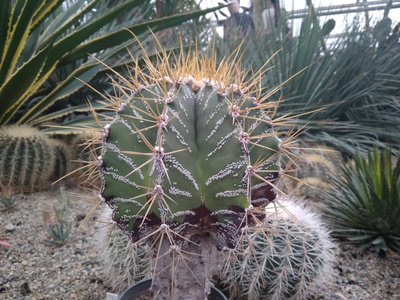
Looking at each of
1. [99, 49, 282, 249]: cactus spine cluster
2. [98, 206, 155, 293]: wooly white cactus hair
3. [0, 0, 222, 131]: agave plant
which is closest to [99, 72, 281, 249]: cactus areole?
[99, 49, 282, 249]: cactus spine cluster

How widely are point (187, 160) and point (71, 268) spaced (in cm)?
145

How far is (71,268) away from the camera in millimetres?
2230

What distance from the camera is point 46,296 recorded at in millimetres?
1930

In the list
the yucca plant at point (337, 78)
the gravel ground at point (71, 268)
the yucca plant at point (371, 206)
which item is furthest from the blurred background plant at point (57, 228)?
the yucca plant at point (337, 78)

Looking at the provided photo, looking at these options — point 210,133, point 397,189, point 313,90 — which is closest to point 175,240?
point 210,133

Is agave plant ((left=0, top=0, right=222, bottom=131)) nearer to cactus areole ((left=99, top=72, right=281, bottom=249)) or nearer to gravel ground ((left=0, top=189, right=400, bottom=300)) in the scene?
gravel ground ((left=0, top=189, right=400, bottom=300))

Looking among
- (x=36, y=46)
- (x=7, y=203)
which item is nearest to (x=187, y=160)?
(x=7, y=203)

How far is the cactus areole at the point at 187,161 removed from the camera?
112 centimetres

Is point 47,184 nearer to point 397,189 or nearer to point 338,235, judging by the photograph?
point 338,235

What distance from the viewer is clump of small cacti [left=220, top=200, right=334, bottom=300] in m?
1.87

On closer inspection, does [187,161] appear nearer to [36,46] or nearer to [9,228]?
[9,228]

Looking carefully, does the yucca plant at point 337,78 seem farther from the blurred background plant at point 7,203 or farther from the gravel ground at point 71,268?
the blurred background plant at point 7,203

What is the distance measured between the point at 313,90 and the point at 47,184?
3.20m

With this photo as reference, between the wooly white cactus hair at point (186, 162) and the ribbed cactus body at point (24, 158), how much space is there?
222 cm
